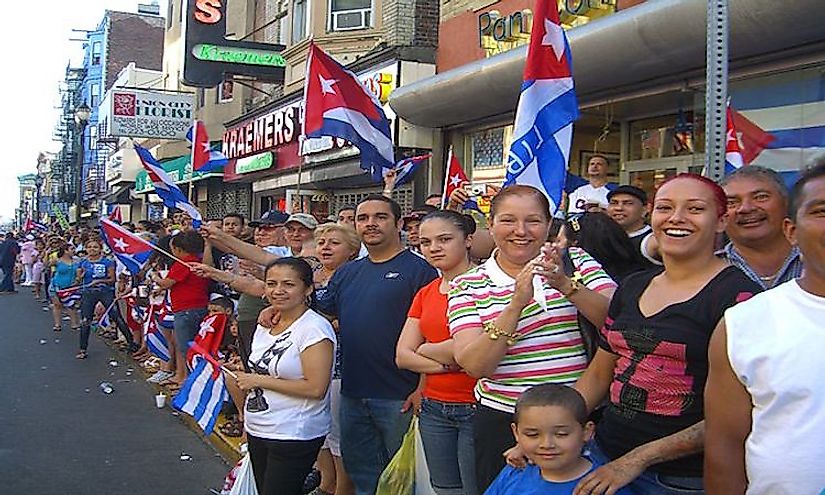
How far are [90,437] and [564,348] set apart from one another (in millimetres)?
5889

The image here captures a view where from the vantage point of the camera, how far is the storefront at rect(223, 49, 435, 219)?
12.5 meters

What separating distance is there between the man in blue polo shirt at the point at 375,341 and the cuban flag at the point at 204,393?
1.21 metres

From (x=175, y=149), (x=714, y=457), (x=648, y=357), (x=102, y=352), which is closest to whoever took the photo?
(x=714, y=457)

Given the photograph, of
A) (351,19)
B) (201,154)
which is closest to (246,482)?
(201,154)

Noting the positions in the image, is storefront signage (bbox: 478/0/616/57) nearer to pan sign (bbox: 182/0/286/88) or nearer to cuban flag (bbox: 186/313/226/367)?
cuban flag (bbox: 186/313/226/367)

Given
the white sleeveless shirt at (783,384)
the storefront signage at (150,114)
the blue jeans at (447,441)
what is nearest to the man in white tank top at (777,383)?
the white sleeveless shirt at (783,384)

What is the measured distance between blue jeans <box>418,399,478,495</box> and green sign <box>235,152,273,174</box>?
1431 cm

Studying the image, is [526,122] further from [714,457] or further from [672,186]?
[714,457]

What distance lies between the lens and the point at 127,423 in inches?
325

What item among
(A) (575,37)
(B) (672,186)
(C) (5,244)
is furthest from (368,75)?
(C) (5,244)

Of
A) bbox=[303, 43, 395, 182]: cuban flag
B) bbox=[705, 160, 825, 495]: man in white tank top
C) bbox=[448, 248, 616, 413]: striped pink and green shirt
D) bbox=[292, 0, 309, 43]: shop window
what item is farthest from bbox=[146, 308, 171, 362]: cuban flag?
bbox=[292, 0, 309, 43]: shop window

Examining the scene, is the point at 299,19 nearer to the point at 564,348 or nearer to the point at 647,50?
the point at 647,50

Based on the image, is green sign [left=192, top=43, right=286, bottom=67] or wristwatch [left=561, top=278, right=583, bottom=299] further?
green sign [left=192, top=43, right=286, bottom=67]

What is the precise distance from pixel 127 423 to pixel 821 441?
7408 millimetres
